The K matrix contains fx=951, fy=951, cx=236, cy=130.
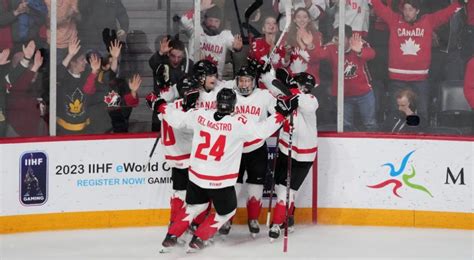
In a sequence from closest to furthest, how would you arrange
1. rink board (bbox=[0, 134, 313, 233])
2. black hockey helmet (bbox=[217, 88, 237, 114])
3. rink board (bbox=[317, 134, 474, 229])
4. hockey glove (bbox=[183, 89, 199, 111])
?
black hockey helmet (bbox=[217, 88, 237, 114]) < hockey glove (bbox=[183, 89, 199, 111]) < rink board (bbox=[0, 134, 313, 233]) < rink board (bbox=[317, 134, 474, 229])

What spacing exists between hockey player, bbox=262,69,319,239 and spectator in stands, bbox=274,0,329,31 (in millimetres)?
571

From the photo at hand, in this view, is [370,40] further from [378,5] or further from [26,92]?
[26,92]

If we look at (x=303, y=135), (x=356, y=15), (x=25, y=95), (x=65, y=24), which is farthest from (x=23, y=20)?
(x=356, y=15)

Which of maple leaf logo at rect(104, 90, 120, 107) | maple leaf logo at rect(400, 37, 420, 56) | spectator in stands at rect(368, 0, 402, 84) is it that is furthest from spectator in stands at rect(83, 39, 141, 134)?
maple leaf logo at rect(400, 37, 420, 56)

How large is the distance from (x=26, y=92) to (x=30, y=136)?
30cm

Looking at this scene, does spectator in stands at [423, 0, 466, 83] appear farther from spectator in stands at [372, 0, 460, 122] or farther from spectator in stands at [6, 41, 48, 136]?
spectator in stands at [6, 41, 48, 136]

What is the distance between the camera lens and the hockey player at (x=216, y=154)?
5699 millimetres

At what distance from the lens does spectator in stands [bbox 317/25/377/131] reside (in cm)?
682

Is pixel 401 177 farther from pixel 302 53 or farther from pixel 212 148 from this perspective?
pixel 212 148

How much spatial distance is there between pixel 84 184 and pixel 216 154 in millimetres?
1206

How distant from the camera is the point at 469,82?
6.75m

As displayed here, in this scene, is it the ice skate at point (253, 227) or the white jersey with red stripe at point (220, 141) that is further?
the ice skate at point (253, 227)

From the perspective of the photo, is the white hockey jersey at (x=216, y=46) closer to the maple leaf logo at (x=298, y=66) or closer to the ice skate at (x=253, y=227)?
the maple leaf logo at (x=298, y=66)

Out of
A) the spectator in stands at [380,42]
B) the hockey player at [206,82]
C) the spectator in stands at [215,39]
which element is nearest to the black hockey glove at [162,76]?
the hockey player at [206,82]
